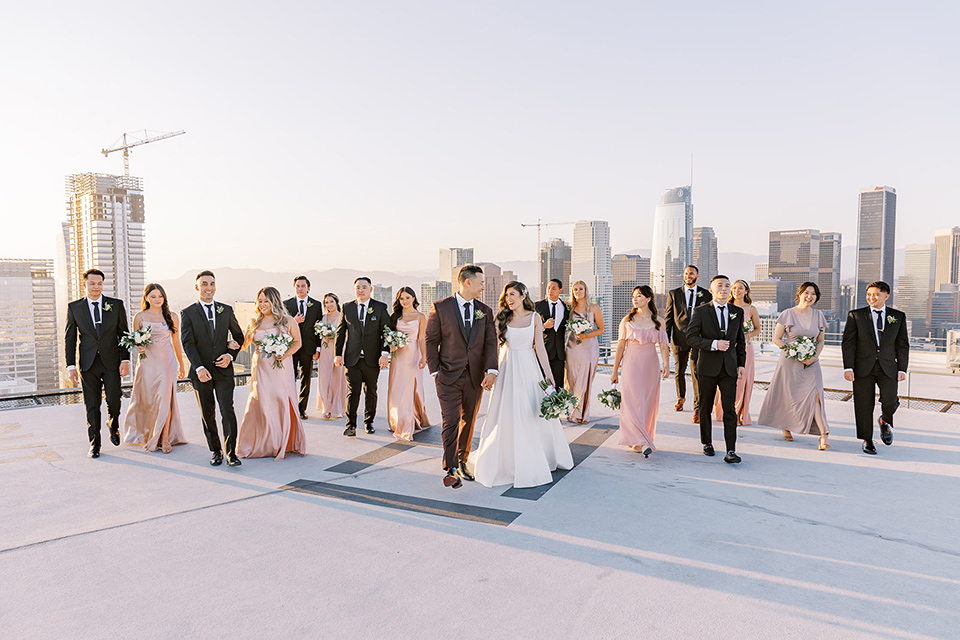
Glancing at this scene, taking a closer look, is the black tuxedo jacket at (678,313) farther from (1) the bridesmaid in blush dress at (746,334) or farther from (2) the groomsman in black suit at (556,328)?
(2) the groomsman in black suit at (556,328)

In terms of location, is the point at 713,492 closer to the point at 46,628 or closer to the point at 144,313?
the point at 46,628

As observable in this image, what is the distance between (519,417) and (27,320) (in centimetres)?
3913

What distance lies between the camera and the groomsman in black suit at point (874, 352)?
19.8 ft

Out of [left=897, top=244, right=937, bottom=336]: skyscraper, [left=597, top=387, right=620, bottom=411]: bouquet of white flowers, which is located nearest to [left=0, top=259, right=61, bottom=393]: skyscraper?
[left=597, top=387, right=620, bottom=411]: bouquet of white flowers

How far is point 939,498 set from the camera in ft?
15.0

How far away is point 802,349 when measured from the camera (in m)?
6.26

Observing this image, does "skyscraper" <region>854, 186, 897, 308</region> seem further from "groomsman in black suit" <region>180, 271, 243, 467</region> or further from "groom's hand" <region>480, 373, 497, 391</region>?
"groomsman in black suit" <region>180, 271, 243, 467</region>

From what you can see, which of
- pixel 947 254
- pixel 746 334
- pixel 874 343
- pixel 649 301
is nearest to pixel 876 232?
pixel 947 254

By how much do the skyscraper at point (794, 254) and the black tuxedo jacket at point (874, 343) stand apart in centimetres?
5878

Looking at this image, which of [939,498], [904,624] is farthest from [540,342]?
[939,498]

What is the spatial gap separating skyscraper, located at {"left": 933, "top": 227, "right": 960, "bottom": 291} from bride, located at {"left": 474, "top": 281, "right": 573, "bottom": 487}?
69.1 meters

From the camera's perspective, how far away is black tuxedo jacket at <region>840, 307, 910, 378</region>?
6047 millimetres

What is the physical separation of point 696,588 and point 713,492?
5.88ft

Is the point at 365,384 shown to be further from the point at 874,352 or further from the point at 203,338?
the point at 874,352
